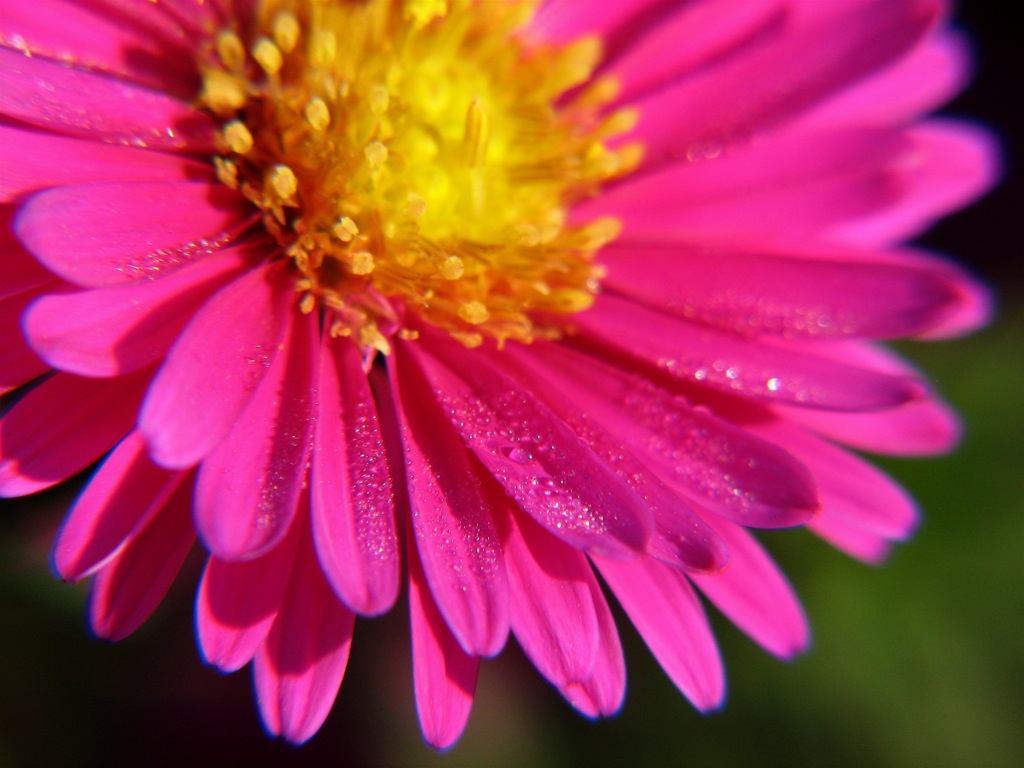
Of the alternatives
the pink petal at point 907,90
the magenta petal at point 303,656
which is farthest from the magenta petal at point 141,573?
the pink petal at point 907,90

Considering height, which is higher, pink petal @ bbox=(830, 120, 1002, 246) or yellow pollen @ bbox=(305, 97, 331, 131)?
yellow pollen @ bbox=(305, 97, 331, 131)

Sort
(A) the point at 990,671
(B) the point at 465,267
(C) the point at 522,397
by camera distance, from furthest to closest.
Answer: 1. (A) the point at 990,671
2. (B) the point at 465,267
3. (C) the point at 522,397

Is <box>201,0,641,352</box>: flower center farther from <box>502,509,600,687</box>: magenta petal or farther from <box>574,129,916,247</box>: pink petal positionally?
<box>502,509,600,687</box>: magenta petal

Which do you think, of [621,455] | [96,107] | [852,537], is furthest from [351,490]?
[852,537]

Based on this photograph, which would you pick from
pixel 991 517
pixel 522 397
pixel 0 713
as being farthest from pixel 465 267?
pixel 991 517

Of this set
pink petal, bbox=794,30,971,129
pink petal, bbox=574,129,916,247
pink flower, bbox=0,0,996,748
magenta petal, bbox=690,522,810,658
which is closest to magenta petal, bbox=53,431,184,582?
pink flower, bbox=0,0,996,748

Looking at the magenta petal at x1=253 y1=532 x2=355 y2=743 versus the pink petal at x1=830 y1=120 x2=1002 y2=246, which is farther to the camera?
the pink petal at x1=830 y1=120 x2=1002 y2=246

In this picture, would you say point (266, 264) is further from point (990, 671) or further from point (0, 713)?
point (990, 671)
